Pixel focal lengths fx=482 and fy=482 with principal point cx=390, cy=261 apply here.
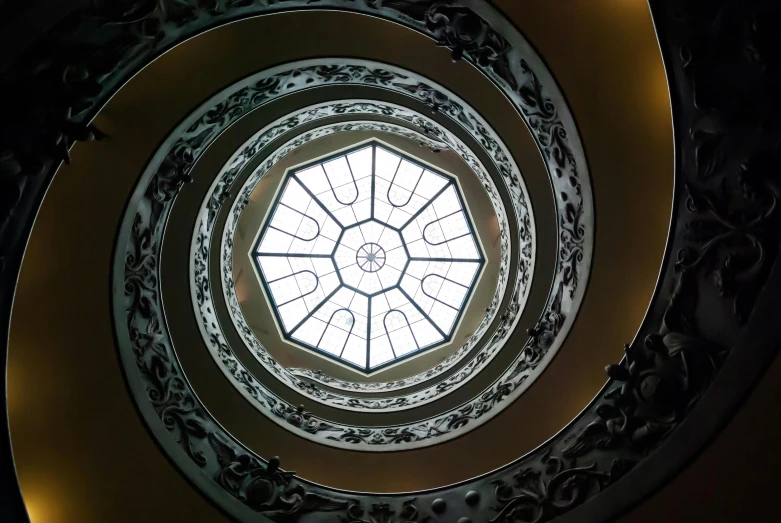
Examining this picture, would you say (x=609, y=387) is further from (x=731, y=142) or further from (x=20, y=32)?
(x=20, y=32)

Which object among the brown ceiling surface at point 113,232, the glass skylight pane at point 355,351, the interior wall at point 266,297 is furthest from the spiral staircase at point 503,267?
the glass skylight pane at point 355,351

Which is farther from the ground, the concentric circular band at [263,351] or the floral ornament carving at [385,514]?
the concentric circular band at [263,351]

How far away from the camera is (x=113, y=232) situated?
5598 millimetres

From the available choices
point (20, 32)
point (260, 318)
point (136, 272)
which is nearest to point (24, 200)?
point (20, 32)

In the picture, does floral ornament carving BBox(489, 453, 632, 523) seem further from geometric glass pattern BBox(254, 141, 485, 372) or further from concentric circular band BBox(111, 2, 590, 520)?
geometric glass pattern BBox(254, 141, 485, 372)

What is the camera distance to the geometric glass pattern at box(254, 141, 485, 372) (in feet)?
40.3

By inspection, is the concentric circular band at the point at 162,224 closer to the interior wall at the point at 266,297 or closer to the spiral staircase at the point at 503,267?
the spiral staircase at the point at 503,267

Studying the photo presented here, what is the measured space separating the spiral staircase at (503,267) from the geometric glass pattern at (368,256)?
9.53ft

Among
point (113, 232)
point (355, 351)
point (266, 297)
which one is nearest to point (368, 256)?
point (355, 351)

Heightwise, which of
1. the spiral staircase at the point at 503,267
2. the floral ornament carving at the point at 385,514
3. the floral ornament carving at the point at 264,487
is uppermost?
the spiral staircase at the point at 503,267

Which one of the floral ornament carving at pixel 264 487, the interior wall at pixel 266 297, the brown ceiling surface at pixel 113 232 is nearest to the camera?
the brown ceiling surface at pixel 113 232

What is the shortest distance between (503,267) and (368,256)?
4848 mm

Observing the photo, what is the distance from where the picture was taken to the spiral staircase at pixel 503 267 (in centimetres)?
407

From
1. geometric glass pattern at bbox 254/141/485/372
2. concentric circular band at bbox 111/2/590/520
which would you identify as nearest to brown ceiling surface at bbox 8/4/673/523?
concentric circular band at bbox 111/2/590/520
